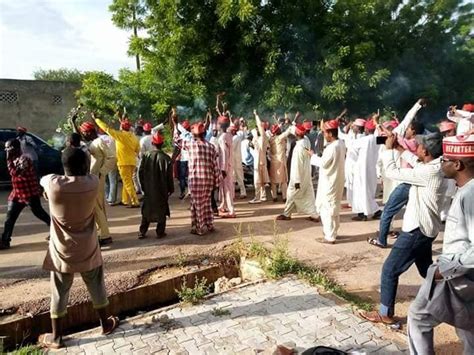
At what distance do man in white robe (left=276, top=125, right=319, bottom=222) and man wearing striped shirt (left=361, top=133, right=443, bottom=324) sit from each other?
3.46 meters

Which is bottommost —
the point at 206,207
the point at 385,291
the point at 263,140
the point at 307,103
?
the point at 385,291

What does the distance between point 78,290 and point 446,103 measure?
19.5 metres

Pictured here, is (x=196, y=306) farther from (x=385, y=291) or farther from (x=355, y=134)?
(x=355, y=134)

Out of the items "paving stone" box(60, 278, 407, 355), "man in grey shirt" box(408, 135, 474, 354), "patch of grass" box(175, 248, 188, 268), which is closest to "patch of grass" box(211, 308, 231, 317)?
"paving stone" box(60, 278, 407, 355)

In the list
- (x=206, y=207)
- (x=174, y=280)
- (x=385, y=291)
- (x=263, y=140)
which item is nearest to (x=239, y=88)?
(x=263, y=140)

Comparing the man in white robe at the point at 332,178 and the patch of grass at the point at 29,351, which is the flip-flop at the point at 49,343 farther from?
the man in white robe at the point at 332,178

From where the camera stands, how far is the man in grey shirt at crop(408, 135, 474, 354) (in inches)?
84.1

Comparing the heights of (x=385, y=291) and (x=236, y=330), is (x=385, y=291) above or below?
above

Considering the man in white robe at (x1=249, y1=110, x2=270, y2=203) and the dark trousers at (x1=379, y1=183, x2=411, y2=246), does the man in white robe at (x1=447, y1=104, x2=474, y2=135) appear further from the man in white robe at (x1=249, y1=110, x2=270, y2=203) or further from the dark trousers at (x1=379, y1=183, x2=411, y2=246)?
the man in white robe at (x1=249, y1=110, x2=270, y2=203)

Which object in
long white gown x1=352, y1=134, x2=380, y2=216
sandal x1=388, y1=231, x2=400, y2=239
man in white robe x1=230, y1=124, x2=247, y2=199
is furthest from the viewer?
man in white robe x1=230, y1=124, x2=247, y2=199

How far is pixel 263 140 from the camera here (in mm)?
8414

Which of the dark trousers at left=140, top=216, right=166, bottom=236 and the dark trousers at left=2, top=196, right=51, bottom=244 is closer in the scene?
the dark trousers at left=2, top=196, right=51, bottom=244

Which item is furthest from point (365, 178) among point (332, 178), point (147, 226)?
point (147, 226)

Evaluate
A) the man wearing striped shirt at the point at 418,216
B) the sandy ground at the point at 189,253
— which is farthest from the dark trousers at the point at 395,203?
the man wearing striped shirt at the point at 418,216
